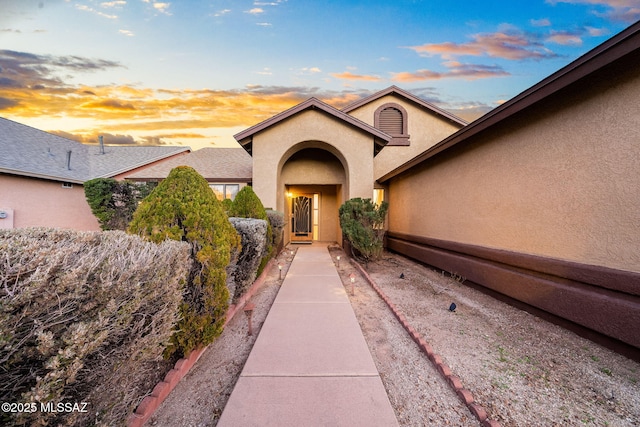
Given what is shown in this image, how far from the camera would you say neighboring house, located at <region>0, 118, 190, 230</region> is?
10.6 m

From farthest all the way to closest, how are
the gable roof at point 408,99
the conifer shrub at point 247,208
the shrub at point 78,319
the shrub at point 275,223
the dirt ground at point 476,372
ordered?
the gable roof at point 408,99, the shrub at point 275,223, the conifer shrub at point 247,208, the dirt ground at point 476,372, the shrub at point 78,319

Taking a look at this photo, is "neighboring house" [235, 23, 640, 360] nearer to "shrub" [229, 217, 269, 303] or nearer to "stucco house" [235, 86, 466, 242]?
"stucco house" [235, 86, 466, 242]

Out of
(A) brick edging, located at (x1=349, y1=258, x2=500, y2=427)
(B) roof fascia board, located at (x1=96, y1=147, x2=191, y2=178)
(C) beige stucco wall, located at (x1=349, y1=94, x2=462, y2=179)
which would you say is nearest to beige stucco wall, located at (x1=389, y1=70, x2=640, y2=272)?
(A) brick edging, located at (x1=349, y1=258, x2=500, y2=427)

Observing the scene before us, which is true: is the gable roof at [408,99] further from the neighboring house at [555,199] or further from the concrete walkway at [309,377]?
the concrete walkway at [309,377]

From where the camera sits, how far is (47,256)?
4.58 feet

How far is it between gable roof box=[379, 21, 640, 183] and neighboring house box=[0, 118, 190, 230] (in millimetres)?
16559

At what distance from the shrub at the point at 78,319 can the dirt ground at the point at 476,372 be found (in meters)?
0.90

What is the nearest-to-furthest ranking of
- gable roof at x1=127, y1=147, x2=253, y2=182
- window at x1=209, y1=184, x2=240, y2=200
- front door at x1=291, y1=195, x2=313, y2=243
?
1. gable roof at x1=127, y1=147, x2=253, y2=182
2. window at x1=209, y1=184, x2=240, y2=200
3. front door at x1=291, y1=195, x2=313, y2=243

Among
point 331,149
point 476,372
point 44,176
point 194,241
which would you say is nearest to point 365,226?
point 331,149

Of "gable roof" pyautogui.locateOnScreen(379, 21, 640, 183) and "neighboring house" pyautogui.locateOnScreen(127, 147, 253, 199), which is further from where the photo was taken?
"neighboring house" pyautogui.locateOnScreen(127, 147, 253, 199)

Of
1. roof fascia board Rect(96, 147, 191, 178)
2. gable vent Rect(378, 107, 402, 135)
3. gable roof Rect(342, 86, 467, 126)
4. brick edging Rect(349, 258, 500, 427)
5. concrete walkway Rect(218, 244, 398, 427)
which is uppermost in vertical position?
gable roof Rect(342, 86, 467, 126)

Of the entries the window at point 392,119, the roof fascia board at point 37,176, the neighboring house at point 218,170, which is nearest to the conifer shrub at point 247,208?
the neighboring house at point 218,170

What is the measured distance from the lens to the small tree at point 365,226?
819cm

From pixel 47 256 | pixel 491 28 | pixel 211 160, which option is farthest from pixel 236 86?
pixel 47 256
